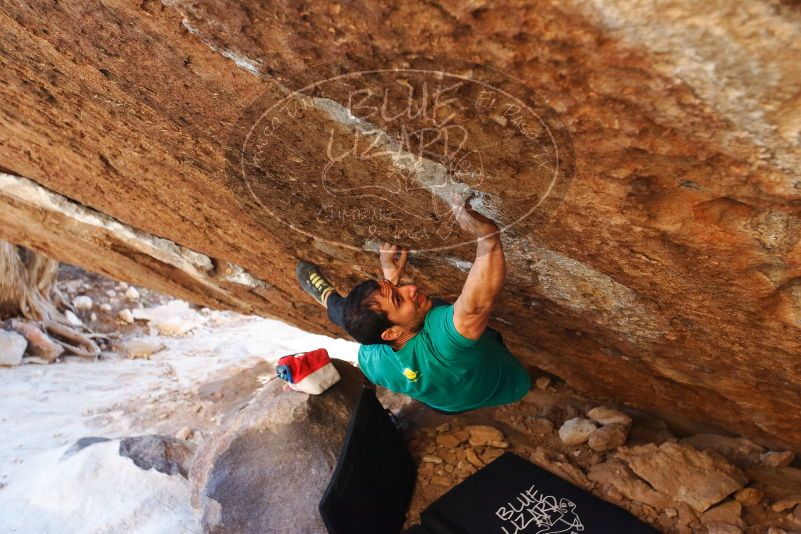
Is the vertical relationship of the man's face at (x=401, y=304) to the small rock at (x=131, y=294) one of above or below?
above

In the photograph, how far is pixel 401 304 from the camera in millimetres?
1972

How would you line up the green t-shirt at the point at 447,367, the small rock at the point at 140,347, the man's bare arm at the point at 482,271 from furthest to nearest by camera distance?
the small rock at the point at 140,347
the green t-shirt at the point at 447,367
the man's bare arm at the point at 482,271

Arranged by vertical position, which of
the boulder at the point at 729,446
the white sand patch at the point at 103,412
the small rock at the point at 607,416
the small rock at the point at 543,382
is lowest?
the white sand patch at the point at 103,412

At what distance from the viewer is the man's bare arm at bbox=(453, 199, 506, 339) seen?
1645mm

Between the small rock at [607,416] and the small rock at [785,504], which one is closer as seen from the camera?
the small rock at [785,504]

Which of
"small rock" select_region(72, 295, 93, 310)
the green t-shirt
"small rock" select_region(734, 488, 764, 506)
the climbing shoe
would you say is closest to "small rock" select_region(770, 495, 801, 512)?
"small rock" select_region(734, 488, 764, 506)

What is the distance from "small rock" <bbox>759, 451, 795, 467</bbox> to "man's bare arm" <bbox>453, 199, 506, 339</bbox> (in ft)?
6.71

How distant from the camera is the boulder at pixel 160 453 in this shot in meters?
3.87

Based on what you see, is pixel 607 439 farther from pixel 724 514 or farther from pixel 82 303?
pixel 82 303

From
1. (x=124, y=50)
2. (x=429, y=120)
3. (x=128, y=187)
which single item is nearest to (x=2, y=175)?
(x=128, y=187)

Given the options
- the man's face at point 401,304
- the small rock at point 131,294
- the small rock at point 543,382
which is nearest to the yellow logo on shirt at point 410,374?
the man's face at point 401,304

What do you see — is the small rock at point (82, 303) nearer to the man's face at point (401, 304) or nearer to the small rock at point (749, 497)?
the man's face at point (401, 304)

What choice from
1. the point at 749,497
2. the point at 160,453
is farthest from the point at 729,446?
the point at 160,453

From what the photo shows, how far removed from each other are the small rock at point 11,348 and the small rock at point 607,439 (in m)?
7.06
